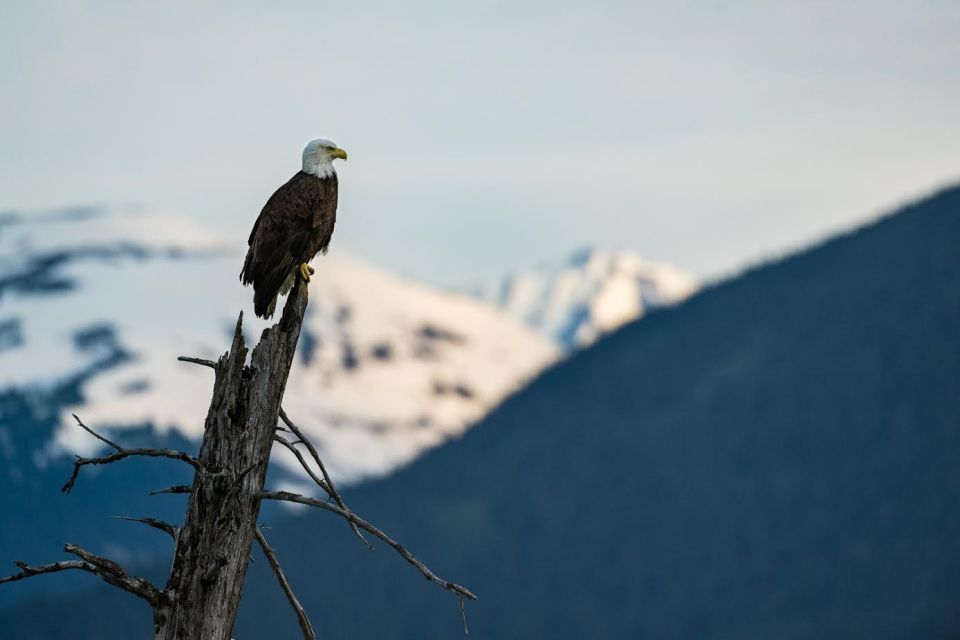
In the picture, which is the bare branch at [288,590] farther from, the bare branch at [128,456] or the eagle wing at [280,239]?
the eagle wing at [280,239]

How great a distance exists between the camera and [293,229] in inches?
544

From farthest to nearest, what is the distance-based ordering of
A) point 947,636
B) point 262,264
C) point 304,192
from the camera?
point 947,636
point 304,192
point 262,264

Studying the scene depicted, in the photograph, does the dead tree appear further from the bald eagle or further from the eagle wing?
the eagle wing

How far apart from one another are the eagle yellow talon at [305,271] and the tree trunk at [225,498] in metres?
2.91

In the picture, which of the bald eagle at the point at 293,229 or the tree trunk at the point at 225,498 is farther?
the bald eagle at the point at 293,229

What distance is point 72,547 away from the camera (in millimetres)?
9547

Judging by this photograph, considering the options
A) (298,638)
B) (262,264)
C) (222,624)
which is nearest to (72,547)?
(222,624)

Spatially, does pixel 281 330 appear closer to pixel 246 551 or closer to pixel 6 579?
pixel 246 551

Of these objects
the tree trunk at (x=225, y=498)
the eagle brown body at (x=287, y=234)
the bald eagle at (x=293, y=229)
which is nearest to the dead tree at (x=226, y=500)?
the tree trunk at (x=225, y=498)

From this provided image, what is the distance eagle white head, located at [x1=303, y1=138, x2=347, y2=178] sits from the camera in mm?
15148

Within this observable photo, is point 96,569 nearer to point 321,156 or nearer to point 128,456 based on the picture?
point 128,456

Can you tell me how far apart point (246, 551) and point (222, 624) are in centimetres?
50

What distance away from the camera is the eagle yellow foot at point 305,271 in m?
13.2

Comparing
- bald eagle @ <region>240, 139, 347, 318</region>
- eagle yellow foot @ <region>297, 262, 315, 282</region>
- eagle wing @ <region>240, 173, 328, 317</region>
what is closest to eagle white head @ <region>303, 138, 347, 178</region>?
bald eagle @ <region>240, 139, 347, 318</region>
